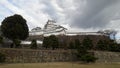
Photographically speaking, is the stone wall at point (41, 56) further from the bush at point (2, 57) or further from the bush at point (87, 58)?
the bush at point (87, 58)

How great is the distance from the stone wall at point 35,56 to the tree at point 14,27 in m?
11.5

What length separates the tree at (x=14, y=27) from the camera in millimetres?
48022

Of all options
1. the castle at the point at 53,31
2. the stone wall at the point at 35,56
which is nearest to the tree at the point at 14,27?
the stone wall at the point at 35,56

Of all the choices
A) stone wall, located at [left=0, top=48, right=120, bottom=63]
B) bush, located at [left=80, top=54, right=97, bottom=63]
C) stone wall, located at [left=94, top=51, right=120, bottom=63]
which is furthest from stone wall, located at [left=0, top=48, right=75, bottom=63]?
stone wall, located at [left=94, top=51, right=120, bottom=63]

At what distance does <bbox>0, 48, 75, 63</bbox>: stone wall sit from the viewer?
3548 cm

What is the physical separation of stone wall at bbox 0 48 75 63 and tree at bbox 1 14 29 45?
11.5m

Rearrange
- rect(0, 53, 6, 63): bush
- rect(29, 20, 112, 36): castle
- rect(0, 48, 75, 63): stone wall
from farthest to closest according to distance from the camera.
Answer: rect(29, 20, 112, 36): castle
rect(0, 48, 75, 63): stone wall
rect(0, 53, 6, 63): bush

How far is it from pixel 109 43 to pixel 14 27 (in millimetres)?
24656

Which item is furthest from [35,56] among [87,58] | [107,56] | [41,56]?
[107,56]

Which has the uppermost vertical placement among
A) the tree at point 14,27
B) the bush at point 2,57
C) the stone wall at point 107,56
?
the tree at point 14,27

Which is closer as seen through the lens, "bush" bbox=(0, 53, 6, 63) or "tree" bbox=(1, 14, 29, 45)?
"bush" bbox=(0, 53, 6, 63)

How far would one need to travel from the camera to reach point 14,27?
48219 mm

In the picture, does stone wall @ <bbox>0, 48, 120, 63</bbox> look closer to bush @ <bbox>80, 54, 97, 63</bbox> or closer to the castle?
bush @ <bbox>80, 54, 97, 63</bbox>

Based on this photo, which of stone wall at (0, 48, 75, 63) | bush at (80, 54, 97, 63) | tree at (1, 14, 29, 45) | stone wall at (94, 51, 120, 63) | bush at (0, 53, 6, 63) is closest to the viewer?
bush at (0, 53, 6, 63)
